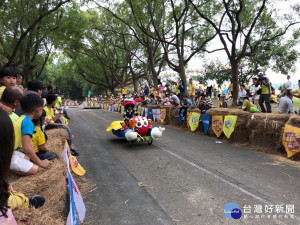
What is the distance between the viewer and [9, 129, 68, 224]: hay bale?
2.19 metres

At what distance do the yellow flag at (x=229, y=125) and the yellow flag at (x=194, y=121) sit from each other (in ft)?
6.49

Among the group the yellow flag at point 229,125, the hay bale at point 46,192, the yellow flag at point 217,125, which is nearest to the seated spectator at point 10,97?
the hay bale at point 46,192

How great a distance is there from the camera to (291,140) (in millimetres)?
6371

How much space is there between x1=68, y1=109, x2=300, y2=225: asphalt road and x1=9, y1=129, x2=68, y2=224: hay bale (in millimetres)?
879

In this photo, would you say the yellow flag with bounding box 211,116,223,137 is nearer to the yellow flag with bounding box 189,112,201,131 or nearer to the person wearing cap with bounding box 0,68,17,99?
the yellow flag with bounding box 189,112,201,131

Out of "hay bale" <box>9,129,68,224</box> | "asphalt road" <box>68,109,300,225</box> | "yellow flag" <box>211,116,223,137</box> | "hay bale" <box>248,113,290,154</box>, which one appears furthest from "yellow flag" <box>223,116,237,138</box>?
"hay bale" <box>9,129,68,224</box>

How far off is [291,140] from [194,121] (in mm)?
5220

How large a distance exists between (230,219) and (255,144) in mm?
5078

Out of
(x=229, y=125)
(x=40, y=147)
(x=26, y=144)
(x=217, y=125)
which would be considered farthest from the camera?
(x=217, y=125)

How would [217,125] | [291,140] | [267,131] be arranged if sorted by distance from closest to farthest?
[291,140] → [267,131] → [217,125]

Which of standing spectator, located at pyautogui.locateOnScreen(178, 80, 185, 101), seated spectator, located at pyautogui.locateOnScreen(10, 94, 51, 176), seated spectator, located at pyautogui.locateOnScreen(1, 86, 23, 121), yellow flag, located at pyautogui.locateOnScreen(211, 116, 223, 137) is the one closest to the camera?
seated spectator, located at pyautogui.locateOnScreen(10, 94, 51, 176)

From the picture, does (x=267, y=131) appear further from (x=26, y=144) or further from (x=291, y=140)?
(x=26, y=144)

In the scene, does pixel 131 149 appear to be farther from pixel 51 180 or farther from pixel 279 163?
pixel 51 180

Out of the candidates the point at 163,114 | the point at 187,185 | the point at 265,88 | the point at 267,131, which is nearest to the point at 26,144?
the point at 187,185
